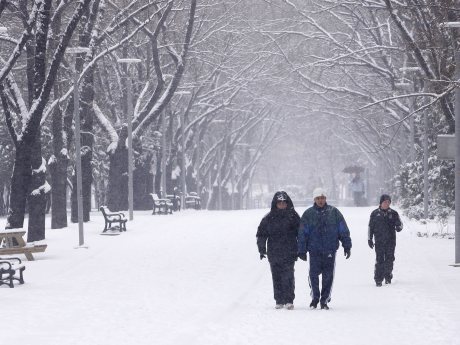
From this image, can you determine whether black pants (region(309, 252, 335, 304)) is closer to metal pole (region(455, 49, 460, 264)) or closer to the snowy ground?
the snowy ground

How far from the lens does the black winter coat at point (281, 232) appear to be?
13.5 metres

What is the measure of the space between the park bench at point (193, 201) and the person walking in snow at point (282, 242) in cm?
4253

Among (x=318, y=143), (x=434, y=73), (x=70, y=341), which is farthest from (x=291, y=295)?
(x=318, y=143)

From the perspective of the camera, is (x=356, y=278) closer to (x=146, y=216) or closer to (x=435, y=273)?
(x=435, y=273)

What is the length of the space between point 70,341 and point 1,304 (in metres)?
4.07

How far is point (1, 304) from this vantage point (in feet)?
48.0

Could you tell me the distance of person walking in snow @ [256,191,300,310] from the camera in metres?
13.5

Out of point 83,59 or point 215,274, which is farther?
point 83,59

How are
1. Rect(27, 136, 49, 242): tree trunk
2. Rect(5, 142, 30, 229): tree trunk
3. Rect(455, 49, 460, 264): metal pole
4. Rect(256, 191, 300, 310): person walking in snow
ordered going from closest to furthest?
1. Rect(256, 191, 300, 310): person walking in snow
2. Rect(455, 49, 460, 264): metal pole
3. Rect(5, 142, 30, 229): tree trunk
4. Rect(27, 136, 49, 242): tree trunk

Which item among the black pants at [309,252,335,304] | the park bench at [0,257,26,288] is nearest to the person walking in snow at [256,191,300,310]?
the black pants at [309,252,335,304]

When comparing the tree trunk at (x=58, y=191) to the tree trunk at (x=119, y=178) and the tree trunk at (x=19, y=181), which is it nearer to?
the tree trunk at (x=19, y=181)

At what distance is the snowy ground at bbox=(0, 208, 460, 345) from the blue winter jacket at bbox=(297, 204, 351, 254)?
2.74 feet

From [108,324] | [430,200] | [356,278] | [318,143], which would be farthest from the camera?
[318,143]

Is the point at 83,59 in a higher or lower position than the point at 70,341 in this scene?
higher
